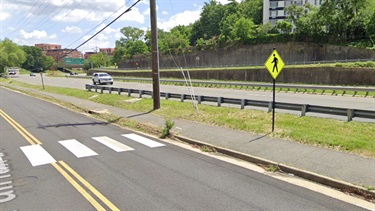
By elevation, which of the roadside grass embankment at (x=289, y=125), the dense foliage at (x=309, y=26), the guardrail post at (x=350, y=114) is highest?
the dense foliage at (x=309, y=26)

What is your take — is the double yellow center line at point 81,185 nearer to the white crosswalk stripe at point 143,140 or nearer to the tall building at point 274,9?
the white crosswalk stripe at point 143,140

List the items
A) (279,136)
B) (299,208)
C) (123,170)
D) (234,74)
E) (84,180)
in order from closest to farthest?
(299,208)
(84,180)
(123,170)
(279,136)
(234,74)

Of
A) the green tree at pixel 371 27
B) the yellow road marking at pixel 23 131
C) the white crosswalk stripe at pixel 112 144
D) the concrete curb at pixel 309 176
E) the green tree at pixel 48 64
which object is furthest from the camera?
the green tree at pixel 48 64

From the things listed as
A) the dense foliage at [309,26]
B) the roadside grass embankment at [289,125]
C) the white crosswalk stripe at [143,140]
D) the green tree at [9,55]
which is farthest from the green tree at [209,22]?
the white crosswalk stripe at [143,140]

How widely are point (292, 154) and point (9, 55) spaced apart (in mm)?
134871

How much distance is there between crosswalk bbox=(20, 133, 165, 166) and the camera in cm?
913

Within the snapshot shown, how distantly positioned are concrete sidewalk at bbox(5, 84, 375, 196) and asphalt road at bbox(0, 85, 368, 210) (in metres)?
1.02

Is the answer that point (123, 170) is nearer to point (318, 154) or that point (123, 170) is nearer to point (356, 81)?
point (318, 154)

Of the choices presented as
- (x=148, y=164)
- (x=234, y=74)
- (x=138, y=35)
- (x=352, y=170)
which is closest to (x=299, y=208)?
(x=352, y=170)

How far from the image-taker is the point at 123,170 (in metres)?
7.88

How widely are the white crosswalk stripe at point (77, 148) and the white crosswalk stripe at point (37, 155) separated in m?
0.74

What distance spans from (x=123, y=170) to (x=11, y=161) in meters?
3.69

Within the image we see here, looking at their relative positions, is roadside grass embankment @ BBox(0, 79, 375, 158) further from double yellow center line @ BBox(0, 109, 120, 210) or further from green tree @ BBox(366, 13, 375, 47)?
green tree @ BBox(366, 13, 375, 47)

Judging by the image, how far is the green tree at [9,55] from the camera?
115375 millimetres
